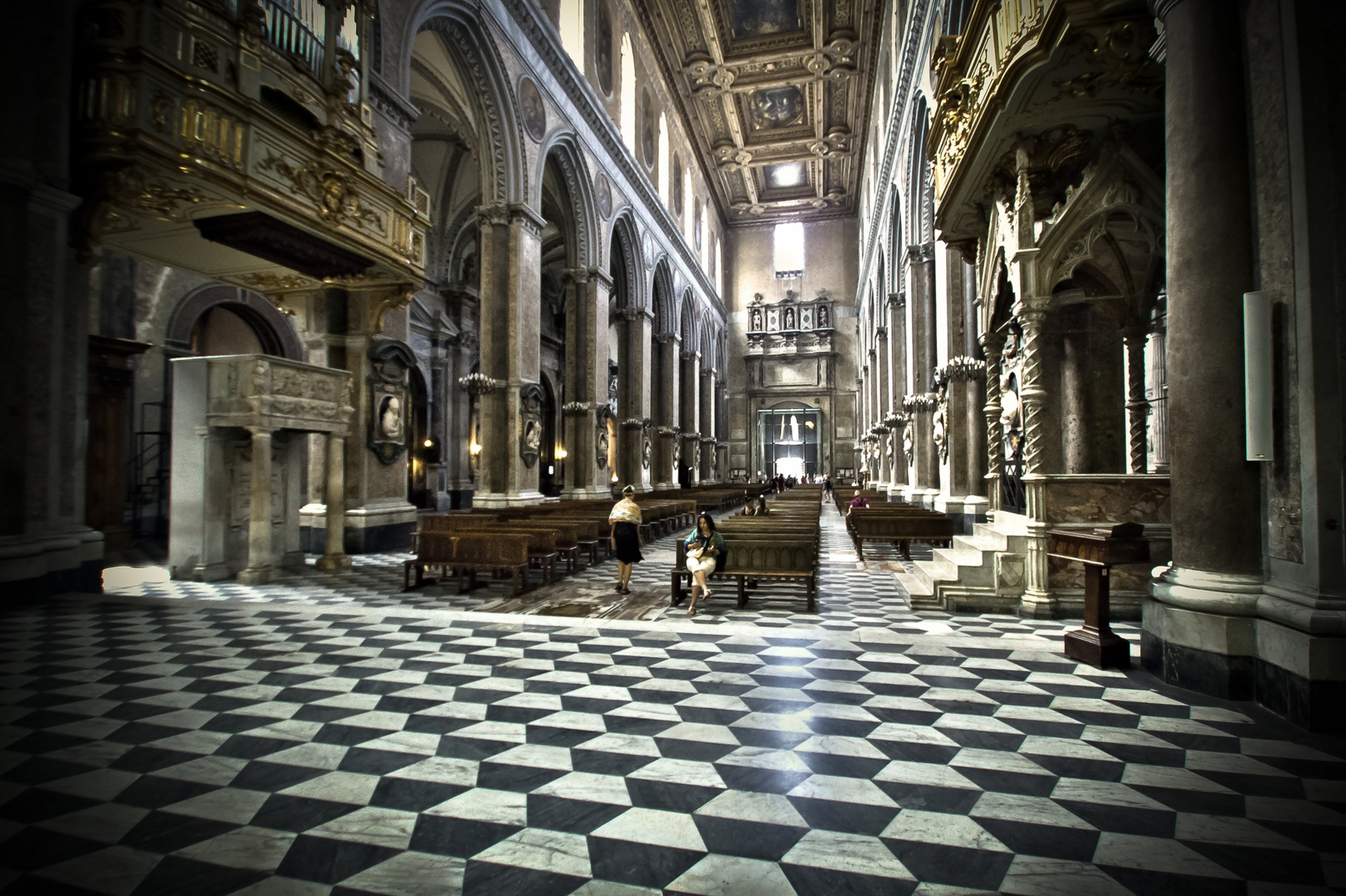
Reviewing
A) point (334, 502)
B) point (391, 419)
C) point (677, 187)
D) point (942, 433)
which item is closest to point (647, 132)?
point (677, 187)

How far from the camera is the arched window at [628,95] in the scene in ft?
78.3

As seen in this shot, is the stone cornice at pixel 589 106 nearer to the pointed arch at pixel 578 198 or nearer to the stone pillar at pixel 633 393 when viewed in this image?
the pointed arch at pixel 578 198

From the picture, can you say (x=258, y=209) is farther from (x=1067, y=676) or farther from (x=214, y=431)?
(x=1067, y=676)

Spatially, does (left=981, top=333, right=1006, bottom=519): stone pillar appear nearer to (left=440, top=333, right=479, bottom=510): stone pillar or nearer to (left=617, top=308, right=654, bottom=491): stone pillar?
(left=617, top=308, right=654, bottom=491): stone pillar

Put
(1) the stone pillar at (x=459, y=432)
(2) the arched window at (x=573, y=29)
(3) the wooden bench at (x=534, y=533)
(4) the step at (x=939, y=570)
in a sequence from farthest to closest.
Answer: (1) the stone pillar at (x=459, y=432), (2) the arched window at (x=573, y=29), (3) the wooden bench at (x=534, y=533), (4) the step at (x=939, y=570)

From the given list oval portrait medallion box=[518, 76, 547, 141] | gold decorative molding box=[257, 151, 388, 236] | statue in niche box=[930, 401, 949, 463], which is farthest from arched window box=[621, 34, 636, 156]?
gold decorative molding box=[257, 151, 388, 236]

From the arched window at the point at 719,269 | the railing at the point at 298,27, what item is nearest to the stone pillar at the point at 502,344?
the railing at the point at 298,27

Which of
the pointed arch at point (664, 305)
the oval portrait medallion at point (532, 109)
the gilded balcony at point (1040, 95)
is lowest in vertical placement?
the gilded balcony at point (1040, 95)

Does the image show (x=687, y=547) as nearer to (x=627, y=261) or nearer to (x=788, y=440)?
(x=627, y=261)

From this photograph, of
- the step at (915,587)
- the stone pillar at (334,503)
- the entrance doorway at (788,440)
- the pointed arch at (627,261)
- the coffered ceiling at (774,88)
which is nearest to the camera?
the step at (915,587)

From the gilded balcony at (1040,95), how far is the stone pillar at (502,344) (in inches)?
425

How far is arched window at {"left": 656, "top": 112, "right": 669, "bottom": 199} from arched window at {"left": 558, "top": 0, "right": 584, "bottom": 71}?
8.84m

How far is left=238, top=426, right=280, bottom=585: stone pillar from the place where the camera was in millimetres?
9156

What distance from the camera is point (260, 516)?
9.34 m
